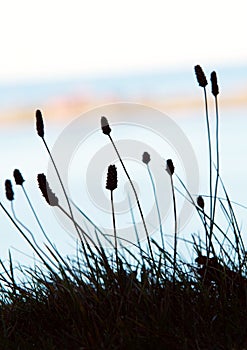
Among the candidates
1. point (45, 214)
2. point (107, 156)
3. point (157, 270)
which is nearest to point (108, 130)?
point (157, 270)

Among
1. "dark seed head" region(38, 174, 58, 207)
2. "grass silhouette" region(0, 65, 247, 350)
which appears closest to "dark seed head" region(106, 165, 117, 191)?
"grass silhouette" region(0, 65, 247, 350)

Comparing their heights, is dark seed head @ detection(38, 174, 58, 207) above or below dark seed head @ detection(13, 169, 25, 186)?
below

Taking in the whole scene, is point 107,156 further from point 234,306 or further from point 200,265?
point 234,306

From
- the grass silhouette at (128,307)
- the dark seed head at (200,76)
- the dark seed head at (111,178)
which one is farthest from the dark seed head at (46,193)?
the dark seed head at (200,76)

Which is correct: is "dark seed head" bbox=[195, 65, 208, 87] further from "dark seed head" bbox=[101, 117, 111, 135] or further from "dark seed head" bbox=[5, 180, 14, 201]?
"dark seed head" bbox=[5, 180, 14, 201]

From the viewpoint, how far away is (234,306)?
115 cm

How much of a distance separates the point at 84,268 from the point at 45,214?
8.92ft

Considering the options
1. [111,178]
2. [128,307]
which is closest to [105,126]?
[111,178]

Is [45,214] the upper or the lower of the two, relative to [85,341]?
upper

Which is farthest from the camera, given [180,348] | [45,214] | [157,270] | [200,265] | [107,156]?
[45,214]

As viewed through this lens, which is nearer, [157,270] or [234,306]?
[234,306]

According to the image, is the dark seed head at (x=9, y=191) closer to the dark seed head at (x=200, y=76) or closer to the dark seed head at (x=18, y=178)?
the dark seed head at (x=18, y=178)

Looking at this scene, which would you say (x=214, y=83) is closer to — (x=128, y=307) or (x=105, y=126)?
(x=105, y=126)

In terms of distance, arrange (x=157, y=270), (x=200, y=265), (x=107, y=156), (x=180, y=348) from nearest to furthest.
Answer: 1. (x=180, y=348)
2. (x=157, y=270)
3. (x=200, y=265)
4. (x=107, y=156)
